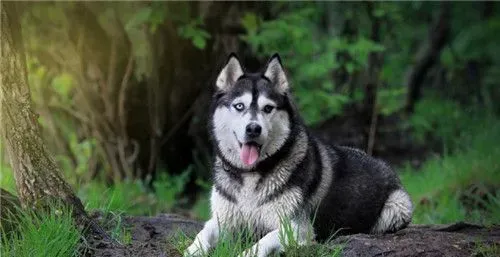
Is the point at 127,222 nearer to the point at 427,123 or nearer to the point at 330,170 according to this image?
the point at 330,170

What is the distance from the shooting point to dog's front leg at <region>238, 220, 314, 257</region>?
5520 mm

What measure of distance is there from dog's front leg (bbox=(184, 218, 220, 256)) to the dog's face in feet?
1.61

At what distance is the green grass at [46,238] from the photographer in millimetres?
5441

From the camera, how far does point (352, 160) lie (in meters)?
6.65

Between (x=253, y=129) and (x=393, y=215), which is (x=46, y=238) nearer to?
(x=253, y=129)

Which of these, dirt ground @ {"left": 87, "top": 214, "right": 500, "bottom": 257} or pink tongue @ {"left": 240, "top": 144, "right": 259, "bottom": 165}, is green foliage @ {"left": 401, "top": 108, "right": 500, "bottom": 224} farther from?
pink tongue @ {"left": 240, "top": 144, "right": 259, "bottom": 165}

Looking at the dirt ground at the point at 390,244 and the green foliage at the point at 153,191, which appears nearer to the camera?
the dirt ground at the point at 390,244

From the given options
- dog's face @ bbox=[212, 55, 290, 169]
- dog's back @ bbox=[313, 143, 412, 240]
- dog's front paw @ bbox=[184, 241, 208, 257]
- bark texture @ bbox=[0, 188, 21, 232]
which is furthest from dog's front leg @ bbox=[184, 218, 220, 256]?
bark texture @ bbox=[0, 188, 21, 232]

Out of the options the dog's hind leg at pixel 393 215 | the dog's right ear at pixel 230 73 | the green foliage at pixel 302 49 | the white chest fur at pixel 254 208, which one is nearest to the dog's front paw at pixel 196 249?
the white chest fur at pixel 254 208

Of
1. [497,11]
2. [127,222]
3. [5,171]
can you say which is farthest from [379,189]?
[497,11]

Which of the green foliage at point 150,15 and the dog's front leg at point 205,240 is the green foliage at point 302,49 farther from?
the dog's front leg at point 205,240

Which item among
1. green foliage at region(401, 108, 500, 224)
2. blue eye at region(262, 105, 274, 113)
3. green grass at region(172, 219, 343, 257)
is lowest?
green foliage at region(401, 108, 500, 224)

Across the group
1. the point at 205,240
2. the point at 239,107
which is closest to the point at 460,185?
the point at 239,107

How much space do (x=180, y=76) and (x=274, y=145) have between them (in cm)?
527
